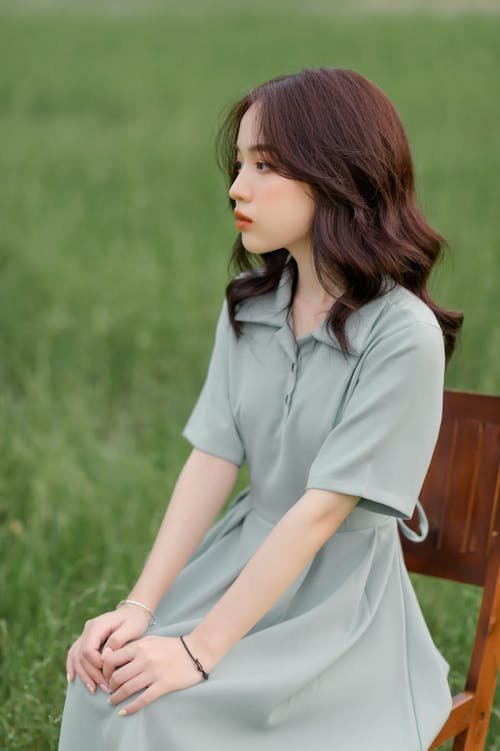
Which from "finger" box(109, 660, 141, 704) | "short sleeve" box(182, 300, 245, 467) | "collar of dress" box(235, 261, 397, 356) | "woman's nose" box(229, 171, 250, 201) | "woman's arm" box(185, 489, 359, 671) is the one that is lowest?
"finger" box(109, 660, 141, 704)

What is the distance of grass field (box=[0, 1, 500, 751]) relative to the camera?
291cm

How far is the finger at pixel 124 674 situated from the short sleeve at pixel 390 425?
1.25ft

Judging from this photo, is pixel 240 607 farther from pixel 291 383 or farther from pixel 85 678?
pixel 291 383

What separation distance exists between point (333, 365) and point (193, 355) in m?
2.67

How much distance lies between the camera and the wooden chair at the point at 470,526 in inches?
76.7

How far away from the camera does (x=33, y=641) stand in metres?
2.50

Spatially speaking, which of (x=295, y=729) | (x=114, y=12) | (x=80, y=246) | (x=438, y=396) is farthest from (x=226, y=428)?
(x=114, y=12)

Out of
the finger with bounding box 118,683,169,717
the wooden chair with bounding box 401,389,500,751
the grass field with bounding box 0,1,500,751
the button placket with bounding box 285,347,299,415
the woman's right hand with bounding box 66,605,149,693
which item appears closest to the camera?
the finger with bounding box 118,683,169,717

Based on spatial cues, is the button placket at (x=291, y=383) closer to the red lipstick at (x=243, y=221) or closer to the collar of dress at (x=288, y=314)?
the collar of dress at (x=288, y=314)

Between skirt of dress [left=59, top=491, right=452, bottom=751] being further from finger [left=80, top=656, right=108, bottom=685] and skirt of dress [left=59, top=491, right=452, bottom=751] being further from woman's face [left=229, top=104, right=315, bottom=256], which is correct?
woman's face [left=229, top=104, right=315, bottom=256]

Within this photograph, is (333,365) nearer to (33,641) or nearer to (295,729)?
(295,729)

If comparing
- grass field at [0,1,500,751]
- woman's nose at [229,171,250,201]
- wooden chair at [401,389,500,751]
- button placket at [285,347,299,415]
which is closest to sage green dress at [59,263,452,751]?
button placket at [285,347,299,415]

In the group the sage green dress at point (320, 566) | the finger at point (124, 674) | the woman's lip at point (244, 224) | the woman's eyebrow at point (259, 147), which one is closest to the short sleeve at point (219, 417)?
the sage green dress at point (320, 566)

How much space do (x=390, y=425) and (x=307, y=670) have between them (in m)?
0.39
